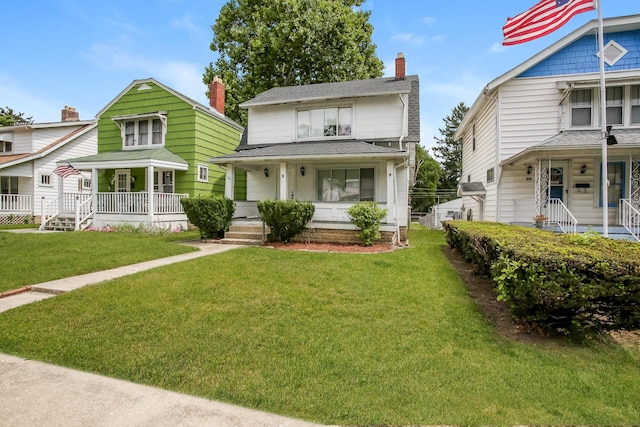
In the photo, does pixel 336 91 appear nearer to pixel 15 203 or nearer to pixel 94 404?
pixel 94 404

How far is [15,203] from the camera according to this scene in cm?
2017

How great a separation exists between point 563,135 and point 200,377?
1351cm

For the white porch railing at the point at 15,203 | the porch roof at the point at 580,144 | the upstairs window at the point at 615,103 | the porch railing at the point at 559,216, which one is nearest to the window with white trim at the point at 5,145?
the white porch railing at the point at 15,203

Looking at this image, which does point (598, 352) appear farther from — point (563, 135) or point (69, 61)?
point (69, 61)

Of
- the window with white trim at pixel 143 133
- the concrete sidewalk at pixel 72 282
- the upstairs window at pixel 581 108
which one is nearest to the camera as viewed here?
the concrete sidewalk at pixel 72 282

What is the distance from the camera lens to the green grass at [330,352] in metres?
2.82

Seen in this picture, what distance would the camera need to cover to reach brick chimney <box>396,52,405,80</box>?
14914mm

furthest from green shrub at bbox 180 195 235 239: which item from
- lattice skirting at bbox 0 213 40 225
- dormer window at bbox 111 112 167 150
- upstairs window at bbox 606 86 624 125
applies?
lattice skirting at bbox 0 213 40 225

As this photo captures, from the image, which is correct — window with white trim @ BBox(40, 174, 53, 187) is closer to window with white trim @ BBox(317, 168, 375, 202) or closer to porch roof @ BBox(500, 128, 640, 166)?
window with white trim @ BBox(317, 168, 375, 202)

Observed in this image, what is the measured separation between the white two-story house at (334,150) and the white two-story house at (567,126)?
11.2 ft

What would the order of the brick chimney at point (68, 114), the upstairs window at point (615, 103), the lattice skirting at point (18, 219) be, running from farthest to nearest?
the brick chimney at point (68, 114), the lattice skirting at point (18, 219), the upstairs window at point (615, 103)

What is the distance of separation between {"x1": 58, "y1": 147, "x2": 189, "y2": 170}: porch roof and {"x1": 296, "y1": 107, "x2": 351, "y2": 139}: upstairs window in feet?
19.8

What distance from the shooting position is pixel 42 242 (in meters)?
10.3

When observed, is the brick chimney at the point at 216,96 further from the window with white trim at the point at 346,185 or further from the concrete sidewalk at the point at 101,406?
the concrete sidewalk at the point at 101,406
